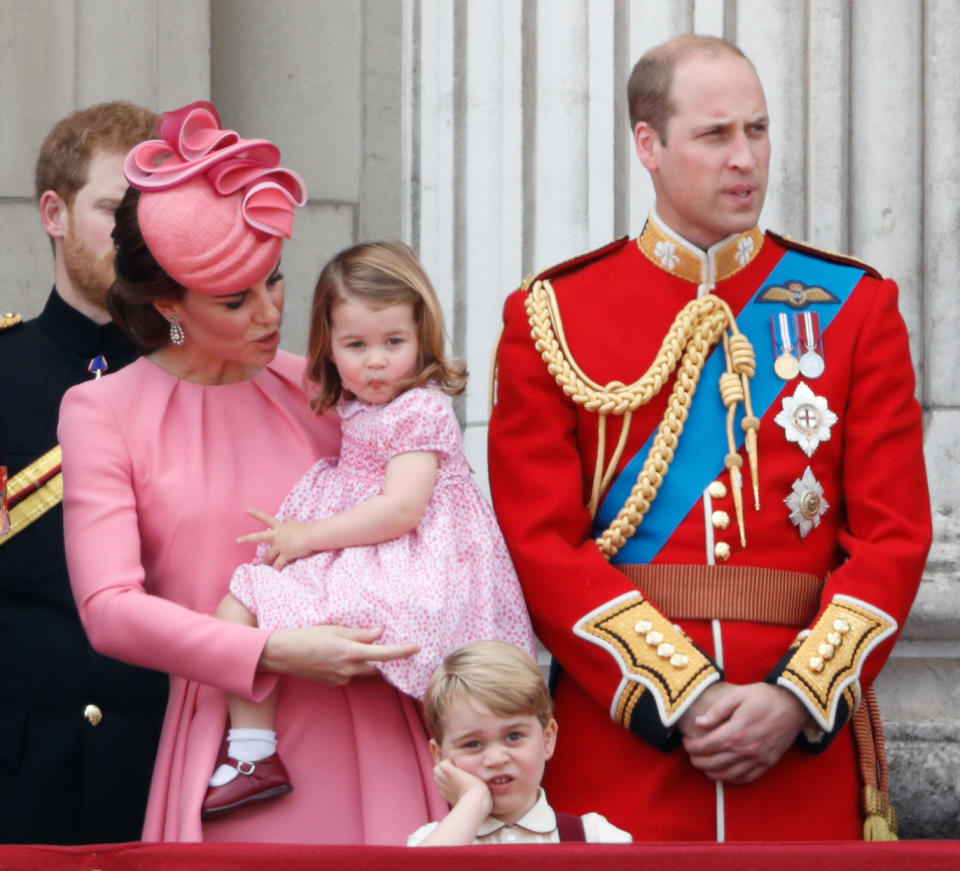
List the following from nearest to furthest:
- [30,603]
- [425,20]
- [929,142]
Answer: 1. [30,603]
2. [929,142]
3. [425,20]

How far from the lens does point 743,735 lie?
8.56 feet

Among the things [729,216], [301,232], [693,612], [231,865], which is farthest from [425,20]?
[231,865]

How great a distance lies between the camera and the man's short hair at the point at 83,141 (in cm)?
→ 328

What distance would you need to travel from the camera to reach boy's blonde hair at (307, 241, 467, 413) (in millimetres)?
2748

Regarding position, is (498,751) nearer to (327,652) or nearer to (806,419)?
(327,652)

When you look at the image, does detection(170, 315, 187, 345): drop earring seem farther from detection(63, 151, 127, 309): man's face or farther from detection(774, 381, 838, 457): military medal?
detection(774, 381, 838, 457): military medal

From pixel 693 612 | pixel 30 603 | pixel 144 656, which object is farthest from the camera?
pixel 30 603

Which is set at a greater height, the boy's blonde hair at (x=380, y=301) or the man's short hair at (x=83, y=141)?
the man's short hair at (x=83, y=141)

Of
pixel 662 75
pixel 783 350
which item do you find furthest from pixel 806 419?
pixel 662 75

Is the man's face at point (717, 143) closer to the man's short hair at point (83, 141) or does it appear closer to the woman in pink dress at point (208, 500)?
the woman in pink dress at point (208, 500)

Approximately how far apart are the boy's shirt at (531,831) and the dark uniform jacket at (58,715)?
28.9 inches

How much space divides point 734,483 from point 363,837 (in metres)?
0.78

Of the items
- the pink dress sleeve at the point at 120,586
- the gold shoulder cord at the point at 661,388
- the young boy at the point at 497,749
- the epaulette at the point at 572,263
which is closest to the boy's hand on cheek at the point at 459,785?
the young boy at the point at 497,749

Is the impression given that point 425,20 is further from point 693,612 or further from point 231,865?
point 231,865
